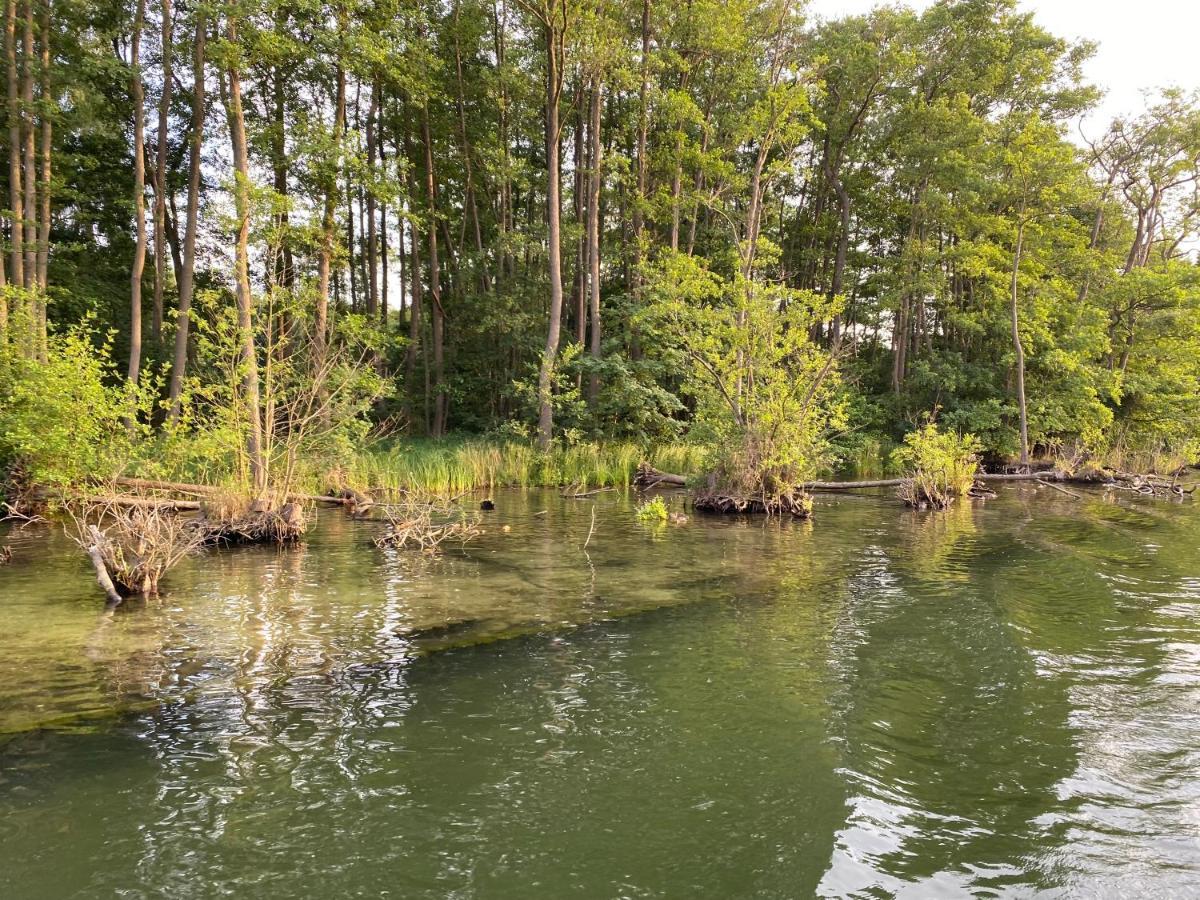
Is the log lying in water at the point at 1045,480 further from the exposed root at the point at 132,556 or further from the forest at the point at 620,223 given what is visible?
the exposed root at the point at 132,556

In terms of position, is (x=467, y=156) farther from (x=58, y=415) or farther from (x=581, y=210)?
(x=58, y=415)

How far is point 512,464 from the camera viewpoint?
17.3m

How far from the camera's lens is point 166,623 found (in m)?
6.09

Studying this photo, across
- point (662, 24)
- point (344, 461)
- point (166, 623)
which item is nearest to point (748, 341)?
point (344, 461)

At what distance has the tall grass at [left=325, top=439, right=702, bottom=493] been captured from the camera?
48.1 ft

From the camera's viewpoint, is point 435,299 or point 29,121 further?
point 435,299

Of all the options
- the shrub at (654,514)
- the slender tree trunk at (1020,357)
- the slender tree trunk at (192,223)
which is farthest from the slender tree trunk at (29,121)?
the slender tree trunk at (1020,357)

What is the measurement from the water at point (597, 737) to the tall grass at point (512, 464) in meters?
6.63

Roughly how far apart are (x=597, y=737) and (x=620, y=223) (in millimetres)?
25852

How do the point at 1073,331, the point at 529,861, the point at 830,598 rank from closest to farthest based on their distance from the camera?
the point at 529,861, the point at 830,598, the point at 1073,331

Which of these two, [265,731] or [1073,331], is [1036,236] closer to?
[1073,331]

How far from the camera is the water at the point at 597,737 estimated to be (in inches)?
115

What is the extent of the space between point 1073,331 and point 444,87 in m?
22.4

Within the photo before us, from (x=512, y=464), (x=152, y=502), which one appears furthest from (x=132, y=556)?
(x=512, y=464)
